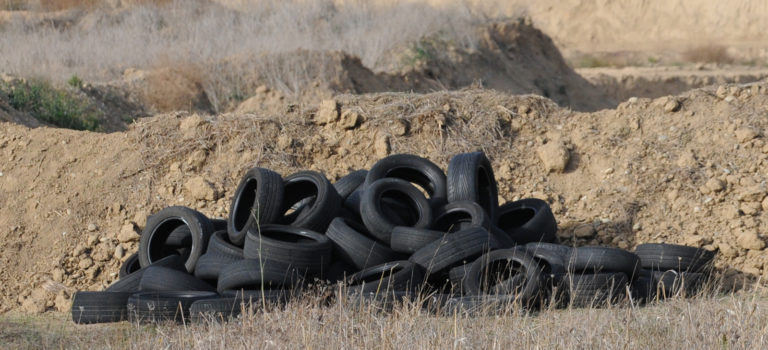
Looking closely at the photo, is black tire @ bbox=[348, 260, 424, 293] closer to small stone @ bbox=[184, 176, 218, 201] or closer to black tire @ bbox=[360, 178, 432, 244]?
black tire @ bbox=[360, 178, 432, 244]

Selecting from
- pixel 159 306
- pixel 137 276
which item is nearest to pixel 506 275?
pixel 159 306

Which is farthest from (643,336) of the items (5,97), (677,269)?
(5,97)

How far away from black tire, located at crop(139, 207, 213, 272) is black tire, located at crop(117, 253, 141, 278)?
320 mm

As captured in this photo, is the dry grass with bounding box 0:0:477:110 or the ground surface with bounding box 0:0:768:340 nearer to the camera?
the ground surface with bounding box 0:0:768:340

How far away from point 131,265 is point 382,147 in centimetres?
381

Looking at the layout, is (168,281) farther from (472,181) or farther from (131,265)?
(472,181)

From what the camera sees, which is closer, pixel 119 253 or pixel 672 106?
pixel 119 253

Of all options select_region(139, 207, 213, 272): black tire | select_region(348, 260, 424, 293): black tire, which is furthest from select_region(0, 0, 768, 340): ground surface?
select_region(348, 260, 424, 293): black tire

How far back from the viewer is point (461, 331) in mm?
6039

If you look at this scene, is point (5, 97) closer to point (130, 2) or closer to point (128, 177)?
point (128, 177)

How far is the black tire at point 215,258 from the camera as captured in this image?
8.40 m

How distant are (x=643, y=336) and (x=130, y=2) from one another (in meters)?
25.6

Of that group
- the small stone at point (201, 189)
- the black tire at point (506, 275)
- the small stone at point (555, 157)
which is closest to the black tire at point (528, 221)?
the black tire at point (506, 275)

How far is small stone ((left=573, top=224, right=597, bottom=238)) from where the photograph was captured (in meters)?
10.4
